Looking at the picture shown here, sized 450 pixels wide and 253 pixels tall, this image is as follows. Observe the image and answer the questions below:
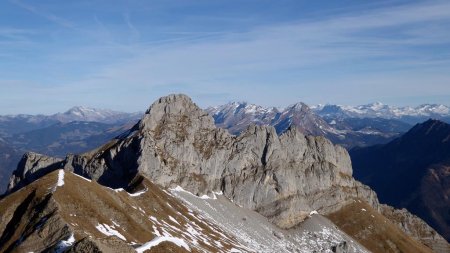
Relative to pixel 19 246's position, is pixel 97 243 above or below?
above

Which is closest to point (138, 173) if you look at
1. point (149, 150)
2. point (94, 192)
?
point (149, 150)

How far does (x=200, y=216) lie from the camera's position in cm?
17400

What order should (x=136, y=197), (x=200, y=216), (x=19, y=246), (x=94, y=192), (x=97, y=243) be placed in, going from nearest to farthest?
1. (x=97, y=243)
2. (x=19, y=246)
3. (x=94, y=192)
4. (x=136, y=197)
5. (x=200, y=216)

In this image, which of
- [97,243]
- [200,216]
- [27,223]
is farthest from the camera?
[200,216]

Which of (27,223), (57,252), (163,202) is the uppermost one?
(57,252)

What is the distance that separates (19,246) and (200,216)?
94.4 m

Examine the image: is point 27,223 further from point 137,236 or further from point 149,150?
point 149,150

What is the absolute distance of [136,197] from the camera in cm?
15762

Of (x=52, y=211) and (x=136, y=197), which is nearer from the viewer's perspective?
(x=52, y=211)

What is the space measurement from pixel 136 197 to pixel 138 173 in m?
34.1

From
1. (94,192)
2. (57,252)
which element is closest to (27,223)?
(94,192)

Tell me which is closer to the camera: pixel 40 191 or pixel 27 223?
pixel 27 223

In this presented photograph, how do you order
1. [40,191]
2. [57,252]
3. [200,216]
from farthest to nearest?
[200,216]
[40,191]
[57,252]

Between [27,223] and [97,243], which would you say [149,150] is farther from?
[97,243]
